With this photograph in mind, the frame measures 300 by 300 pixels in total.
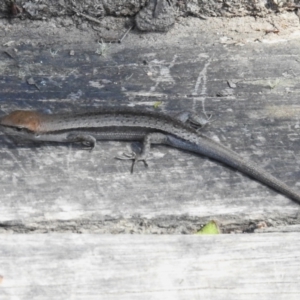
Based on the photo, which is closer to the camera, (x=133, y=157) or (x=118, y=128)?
(x=133, y=157)

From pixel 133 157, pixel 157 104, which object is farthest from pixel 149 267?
pixel 157 104

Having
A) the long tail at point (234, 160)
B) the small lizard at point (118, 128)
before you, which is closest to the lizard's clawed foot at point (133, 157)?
the small lizard at point (118, 128)

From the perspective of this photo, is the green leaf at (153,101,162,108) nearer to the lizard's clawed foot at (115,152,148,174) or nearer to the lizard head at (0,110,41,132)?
the lizard's clawed foot at (115,152,148,174)

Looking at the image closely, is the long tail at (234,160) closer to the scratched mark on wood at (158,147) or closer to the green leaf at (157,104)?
the scratched mark on wood at (158,147)

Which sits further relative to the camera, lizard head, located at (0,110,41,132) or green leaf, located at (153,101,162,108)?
green leaf, located at (153,101,162,108)

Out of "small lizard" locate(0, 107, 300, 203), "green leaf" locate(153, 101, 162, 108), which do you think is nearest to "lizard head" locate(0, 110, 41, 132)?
"small lizard" locate(0, 107, 300, 203)

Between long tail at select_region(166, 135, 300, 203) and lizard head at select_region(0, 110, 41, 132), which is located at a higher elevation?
long tail at select_region(166, 135, 300, 203)

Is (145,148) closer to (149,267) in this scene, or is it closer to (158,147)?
(158,147)
